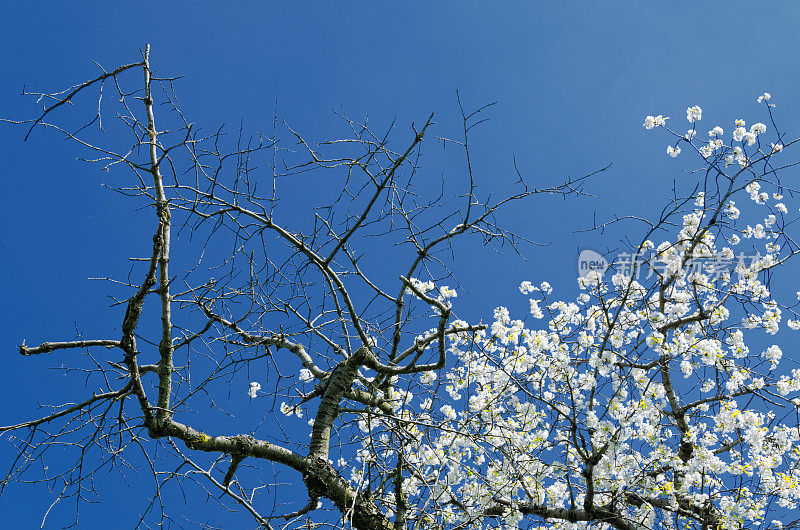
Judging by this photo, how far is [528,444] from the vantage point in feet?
14.7

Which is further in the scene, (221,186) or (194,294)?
(194,294)

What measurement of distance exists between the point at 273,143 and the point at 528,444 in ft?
9.32

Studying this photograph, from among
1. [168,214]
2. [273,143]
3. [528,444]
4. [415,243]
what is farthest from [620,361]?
[168,214]

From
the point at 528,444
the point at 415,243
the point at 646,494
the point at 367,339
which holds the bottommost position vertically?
the point at 646,494

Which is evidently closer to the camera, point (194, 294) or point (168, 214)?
point (168, 214)

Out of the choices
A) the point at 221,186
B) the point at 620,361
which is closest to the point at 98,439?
the point at 221,186

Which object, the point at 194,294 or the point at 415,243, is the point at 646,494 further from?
the point at 194,294

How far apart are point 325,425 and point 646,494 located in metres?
2.66

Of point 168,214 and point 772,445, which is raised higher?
point 168,214

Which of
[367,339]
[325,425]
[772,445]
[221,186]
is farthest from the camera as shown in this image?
[772,445]

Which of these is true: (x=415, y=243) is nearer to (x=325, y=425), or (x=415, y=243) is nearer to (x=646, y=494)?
(x=325, y=425)

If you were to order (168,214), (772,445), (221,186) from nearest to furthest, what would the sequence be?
(168,214) < (221,186) < (772,445)

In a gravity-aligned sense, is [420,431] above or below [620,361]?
below

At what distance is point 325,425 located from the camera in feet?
12.2
